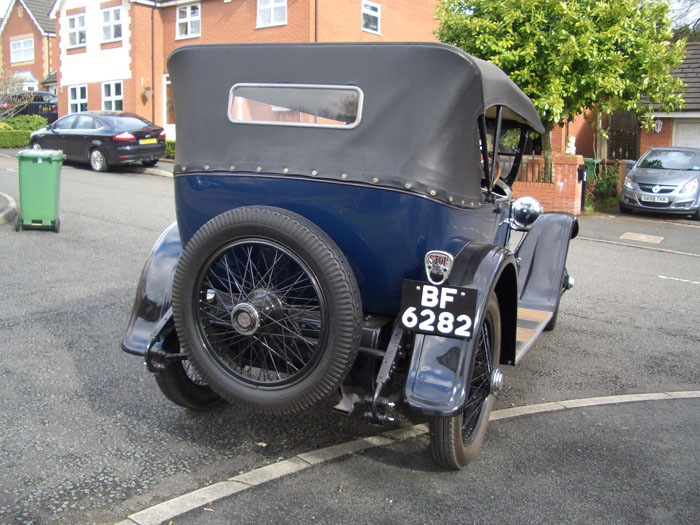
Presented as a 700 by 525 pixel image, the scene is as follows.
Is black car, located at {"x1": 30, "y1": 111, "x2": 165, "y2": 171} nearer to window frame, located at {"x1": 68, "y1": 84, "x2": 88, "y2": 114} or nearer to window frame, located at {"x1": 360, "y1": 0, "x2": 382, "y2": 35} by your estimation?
window frame, located at {"x1": 360, "y1": 0, "x2": 382, "y2": 35}

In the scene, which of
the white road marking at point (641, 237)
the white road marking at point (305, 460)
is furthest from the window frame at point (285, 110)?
the white road marking at point (641, 237)

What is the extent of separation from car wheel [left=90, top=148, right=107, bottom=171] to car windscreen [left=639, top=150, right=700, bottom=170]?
42.7ft

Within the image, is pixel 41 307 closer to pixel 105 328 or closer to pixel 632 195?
pixel 105 328

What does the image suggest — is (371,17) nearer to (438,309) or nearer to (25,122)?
(25,122)

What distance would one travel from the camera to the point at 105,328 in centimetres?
532

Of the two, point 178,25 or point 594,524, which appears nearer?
point 594,524

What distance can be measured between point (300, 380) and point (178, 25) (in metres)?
23.6

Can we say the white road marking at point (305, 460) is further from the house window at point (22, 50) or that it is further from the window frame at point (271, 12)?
the house window at point (22, 50)

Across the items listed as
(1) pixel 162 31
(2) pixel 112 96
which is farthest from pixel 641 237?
(2) pixel 112 96

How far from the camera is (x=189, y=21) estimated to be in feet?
77.0

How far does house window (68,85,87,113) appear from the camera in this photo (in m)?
27.8

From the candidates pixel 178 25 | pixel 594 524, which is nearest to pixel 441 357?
pixel 594 524

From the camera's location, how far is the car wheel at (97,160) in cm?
1667

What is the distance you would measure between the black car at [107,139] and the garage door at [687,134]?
1520 cm
